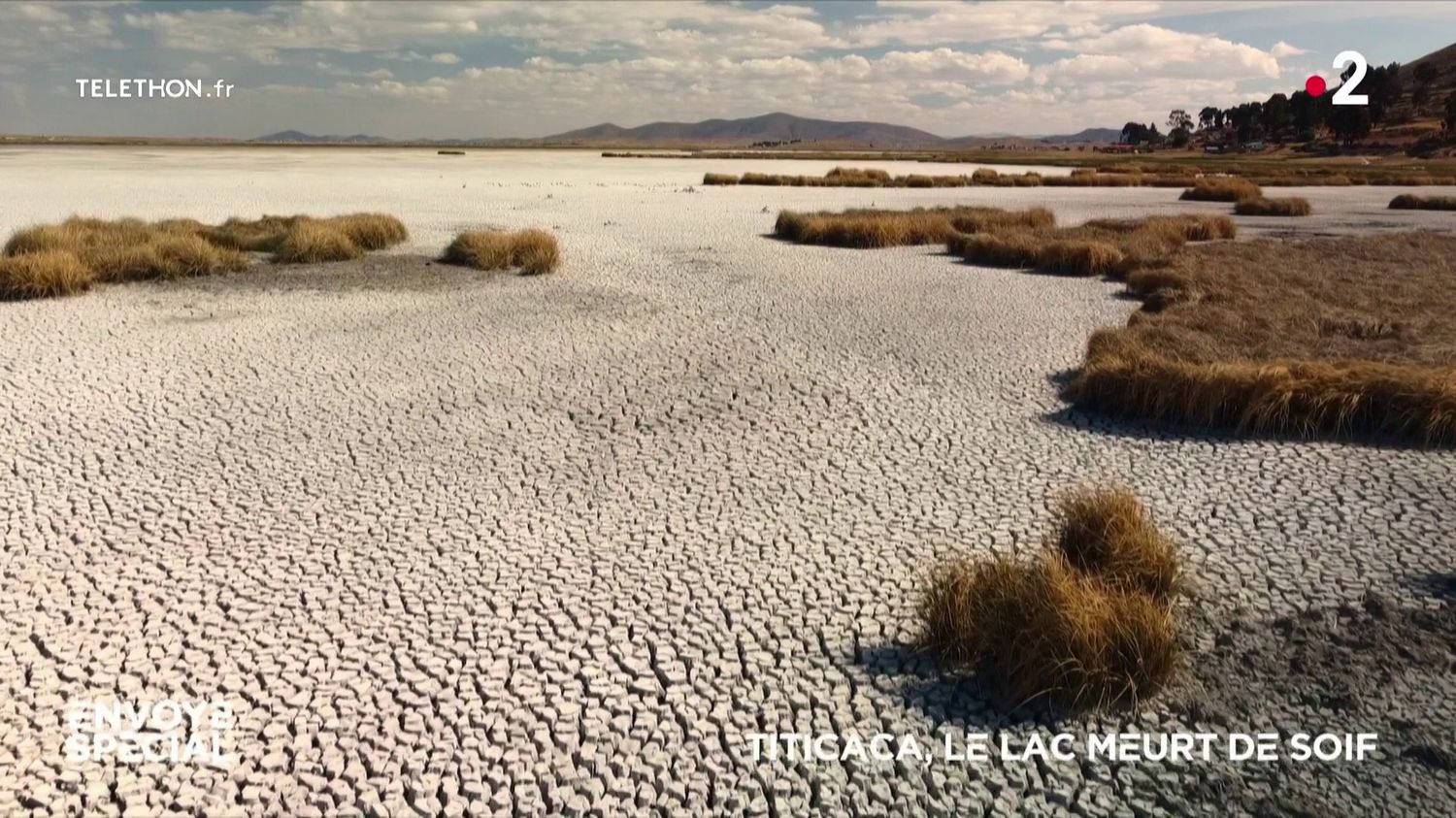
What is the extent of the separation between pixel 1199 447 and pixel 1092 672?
3283mm

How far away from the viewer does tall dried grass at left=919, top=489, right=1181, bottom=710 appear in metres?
3.50

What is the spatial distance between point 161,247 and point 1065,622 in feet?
41.1

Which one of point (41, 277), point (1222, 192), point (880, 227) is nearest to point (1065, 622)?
point (41, 277)

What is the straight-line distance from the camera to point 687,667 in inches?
147

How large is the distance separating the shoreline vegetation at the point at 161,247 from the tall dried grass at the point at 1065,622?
10660 millimetres

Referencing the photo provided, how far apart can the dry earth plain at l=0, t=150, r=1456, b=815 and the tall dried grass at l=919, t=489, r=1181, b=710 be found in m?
0.12

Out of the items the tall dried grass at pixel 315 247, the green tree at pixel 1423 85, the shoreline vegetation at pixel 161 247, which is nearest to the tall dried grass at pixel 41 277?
the shoreline vegetation at pixel 161 247

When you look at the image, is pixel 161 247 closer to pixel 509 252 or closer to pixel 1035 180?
pixel 509 252

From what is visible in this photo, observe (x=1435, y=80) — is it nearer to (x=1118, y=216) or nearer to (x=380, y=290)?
(x=1118, y=216)

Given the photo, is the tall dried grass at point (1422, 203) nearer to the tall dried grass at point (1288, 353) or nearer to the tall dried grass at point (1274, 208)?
the tall dried grass at point (1274, 208)

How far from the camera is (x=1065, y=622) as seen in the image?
3.56m

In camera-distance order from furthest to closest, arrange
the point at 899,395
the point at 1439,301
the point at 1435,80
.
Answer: the point at 1435,80, the point at 1439,301, the point at 899,395

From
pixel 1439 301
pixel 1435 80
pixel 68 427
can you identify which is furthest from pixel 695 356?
pixel 1435 80

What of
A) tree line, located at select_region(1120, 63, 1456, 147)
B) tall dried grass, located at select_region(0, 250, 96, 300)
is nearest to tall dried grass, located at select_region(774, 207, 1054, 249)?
tall dried grass, located at select_region(0, 250, 96, 300)
